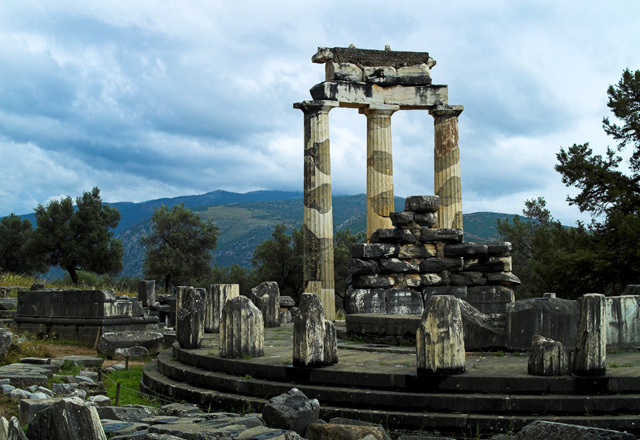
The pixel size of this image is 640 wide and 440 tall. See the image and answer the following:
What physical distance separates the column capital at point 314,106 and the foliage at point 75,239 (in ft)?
81.2

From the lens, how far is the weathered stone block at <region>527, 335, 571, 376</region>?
28.5 ft

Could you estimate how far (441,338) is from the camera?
342 inches

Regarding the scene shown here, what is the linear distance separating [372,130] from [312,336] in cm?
1568

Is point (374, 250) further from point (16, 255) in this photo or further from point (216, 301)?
point (16, 255)

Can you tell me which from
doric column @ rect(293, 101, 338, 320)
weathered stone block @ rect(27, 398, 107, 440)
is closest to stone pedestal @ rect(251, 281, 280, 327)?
doric column @ rect(293, 101, 338, 320)

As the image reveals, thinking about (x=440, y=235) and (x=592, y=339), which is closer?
(x=592, y=339)

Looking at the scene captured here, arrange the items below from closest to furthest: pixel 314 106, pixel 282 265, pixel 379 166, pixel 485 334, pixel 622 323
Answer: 1. pixel 485 334
2. pixel 622 323
3. pixel 314 106
4. pixel 379 166
5. pixel 282 265

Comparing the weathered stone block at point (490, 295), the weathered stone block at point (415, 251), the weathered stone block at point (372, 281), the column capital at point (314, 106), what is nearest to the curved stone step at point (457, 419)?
the weathered stone block at point (372, 281)

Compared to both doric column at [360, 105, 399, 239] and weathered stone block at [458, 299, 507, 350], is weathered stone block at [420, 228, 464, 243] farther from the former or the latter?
doric column at [360, 105, 399, 239]

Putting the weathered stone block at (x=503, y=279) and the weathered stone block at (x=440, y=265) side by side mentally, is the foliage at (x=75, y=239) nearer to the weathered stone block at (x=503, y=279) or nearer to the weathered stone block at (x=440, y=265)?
the weathered stone block at (x=440, y=265)

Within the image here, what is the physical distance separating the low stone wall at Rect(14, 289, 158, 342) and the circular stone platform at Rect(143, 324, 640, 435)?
903 centimetres

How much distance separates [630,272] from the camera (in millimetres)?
26719

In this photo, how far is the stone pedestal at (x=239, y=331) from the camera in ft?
35.9

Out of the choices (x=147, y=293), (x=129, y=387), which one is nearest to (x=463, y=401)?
(x=129, y=387)
